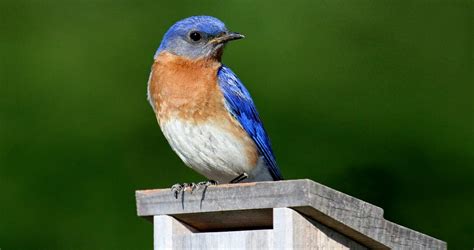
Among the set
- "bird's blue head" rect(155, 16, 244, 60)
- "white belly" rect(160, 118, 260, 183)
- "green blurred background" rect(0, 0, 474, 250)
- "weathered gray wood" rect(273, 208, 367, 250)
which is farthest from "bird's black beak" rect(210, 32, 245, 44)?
"weathered gray wood" rect(273, 208, 367, 250)

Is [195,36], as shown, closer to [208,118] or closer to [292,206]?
[208,118]

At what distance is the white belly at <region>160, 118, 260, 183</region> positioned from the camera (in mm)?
6871

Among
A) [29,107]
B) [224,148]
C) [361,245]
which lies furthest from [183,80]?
[29,107]

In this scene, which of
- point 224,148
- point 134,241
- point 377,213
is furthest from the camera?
point 134,241

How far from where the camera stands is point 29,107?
8.62m

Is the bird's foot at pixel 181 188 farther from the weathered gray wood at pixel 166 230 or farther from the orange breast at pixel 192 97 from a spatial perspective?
the orange breast at pixel 192 97

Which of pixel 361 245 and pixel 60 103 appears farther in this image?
pixel 60 103

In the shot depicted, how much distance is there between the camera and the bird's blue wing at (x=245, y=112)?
22.9 feet

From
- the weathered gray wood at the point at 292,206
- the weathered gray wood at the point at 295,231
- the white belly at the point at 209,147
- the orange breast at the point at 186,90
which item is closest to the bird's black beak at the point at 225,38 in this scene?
the orange breast at the point at 186,90

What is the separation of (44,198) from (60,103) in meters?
0.60

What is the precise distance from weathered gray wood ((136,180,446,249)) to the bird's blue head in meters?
1.25

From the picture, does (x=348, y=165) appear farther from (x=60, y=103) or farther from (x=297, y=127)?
(x=60, y=103)

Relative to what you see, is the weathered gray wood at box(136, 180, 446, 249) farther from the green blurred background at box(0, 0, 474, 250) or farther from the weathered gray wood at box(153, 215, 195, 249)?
the green blurred background at box(0, 0, 474, 250)

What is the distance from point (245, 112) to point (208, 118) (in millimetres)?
248
